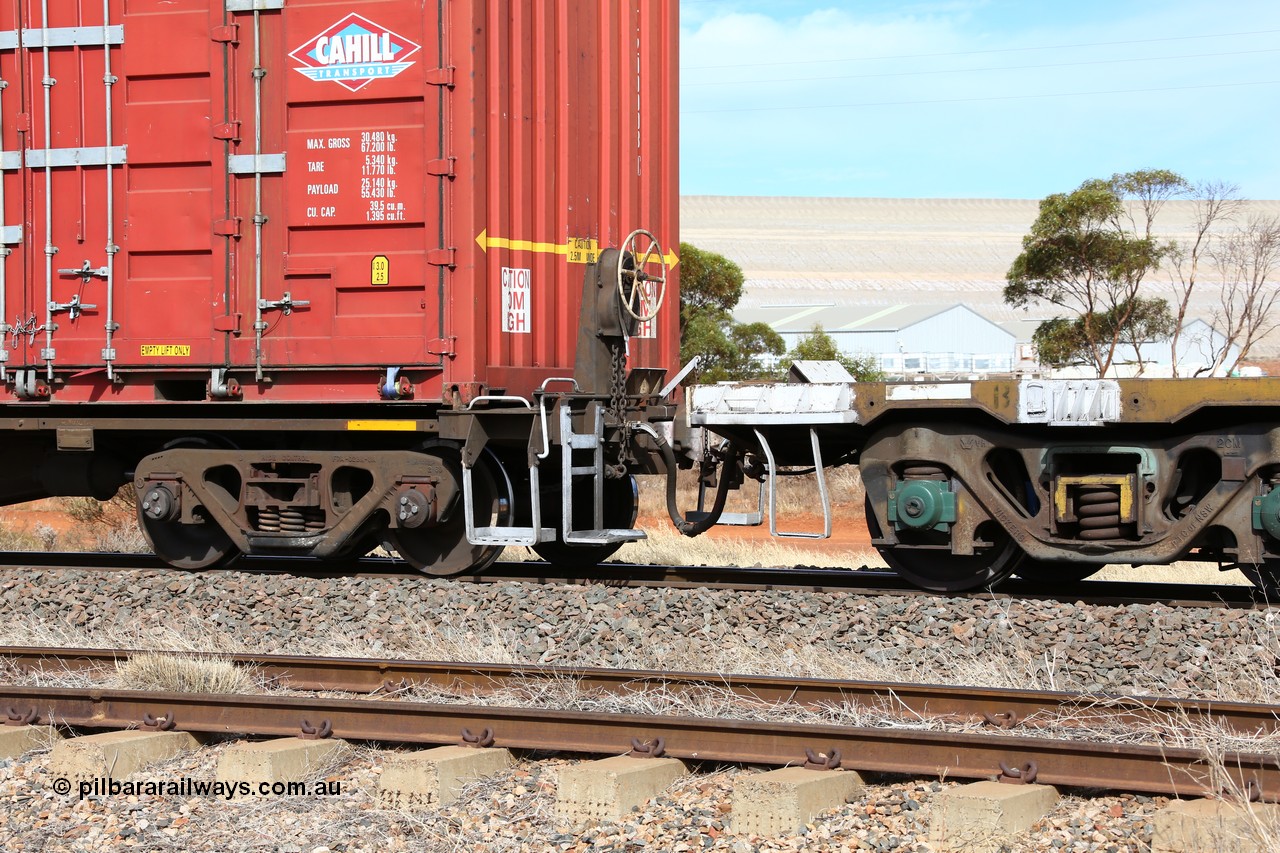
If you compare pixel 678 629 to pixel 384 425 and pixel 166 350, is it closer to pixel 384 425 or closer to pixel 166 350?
pixel 384 425

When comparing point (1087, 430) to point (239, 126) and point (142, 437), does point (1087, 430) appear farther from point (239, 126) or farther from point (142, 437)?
point (142, 437)

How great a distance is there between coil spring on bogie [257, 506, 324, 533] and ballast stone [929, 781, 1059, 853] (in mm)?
6220

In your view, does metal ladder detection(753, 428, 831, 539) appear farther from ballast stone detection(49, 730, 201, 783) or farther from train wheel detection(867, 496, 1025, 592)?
ballast stone detection(49, 730, 201, 783)

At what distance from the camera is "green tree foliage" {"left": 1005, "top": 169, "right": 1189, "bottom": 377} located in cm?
3209

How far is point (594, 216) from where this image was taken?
400 inches

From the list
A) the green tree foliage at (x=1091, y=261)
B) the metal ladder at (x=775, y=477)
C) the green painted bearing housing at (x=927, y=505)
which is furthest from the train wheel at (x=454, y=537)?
the green tree foliage at (x=1091, y=261)

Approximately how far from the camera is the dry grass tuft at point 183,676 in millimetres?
6629

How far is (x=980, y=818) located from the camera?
4.62 metres

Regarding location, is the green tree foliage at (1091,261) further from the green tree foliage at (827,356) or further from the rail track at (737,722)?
the rail track at (737,722)

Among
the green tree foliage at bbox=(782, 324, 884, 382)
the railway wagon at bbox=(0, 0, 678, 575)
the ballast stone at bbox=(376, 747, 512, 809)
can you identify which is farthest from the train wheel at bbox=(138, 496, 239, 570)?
the green tree foliage at bbox=(782, 324, 884, 382)

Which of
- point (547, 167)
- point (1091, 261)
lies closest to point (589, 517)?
point (547, 167)

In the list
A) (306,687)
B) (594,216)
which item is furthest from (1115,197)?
(306,687)

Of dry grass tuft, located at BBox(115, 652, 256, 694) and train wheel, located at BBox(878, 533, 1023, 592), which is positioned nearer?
dry grass tuft, located at BBox(115, 652, 256, 694)

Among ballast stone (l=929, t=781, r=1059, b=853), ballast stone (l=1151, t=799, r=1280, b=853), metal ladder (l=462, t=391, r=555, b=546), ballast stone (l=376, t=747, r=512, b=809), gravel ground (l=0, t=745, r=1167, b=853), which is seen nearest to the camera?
ballast stone (l=1151, t=799, r=1280, b=853)
